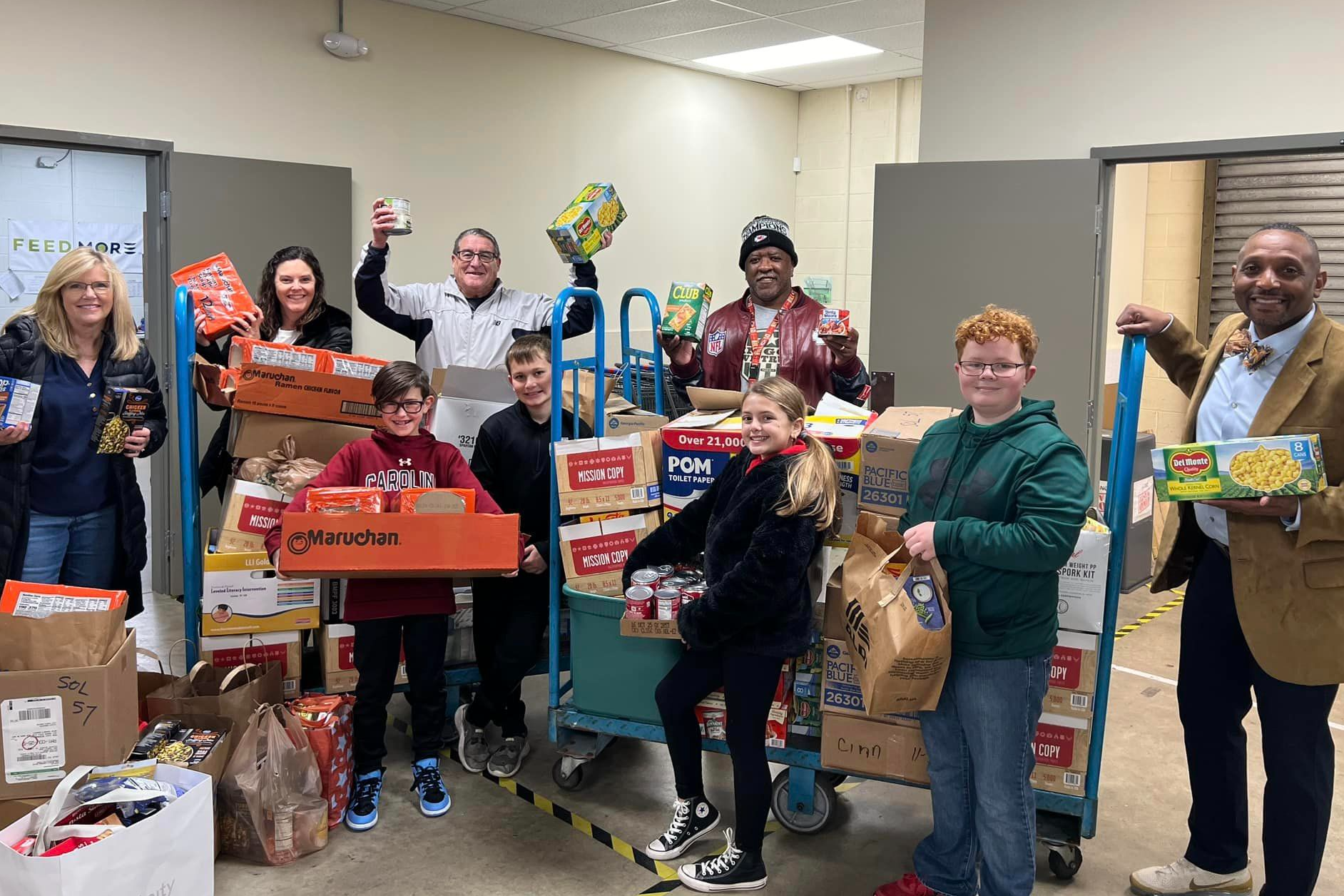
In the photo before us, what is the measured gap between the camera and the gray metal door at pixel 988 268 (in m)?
4.66

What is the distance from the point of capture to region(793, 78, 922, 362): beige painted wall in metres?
7.86

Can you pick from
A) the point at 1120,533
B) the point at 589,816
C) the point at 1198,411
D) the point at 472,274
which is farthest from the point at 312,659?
the point at 1198,411

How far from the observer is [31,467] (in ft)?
10.0

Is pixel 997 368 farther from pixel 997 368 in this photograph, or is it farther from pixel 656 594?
pixel 656 594

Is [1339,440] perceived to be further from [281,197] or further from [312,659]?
[281,197]

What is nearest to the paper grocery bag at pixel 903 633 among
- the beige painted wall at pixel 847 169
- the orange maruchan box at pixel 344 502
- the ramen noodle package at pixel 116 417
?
the orange maruchan box at pixel 344 502

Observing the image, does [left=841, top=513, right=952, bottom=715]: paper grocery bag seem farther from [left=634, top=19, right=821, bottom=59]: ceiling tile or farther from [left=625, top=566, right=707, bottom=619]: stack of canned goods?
[left=634, top=19, right=821, bottom=59]: ceiling tile

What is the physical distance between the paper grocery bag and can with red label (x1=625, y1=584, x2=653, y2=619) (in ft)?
2.07

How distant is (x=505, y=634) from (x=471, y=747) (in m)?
0.43

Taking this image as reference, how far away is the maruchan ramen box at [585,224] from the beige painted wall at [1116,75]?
2240mm

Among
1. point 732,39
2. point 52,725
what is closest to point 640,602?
point 52,725

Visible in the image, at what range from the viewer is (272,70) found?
530 centimetres

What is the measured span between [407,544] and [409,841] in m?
0.90

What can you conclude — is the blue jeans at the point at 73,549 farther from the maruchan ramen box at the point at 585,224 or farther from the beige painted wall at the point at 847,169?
the beige painted wall at the point at 847,169
